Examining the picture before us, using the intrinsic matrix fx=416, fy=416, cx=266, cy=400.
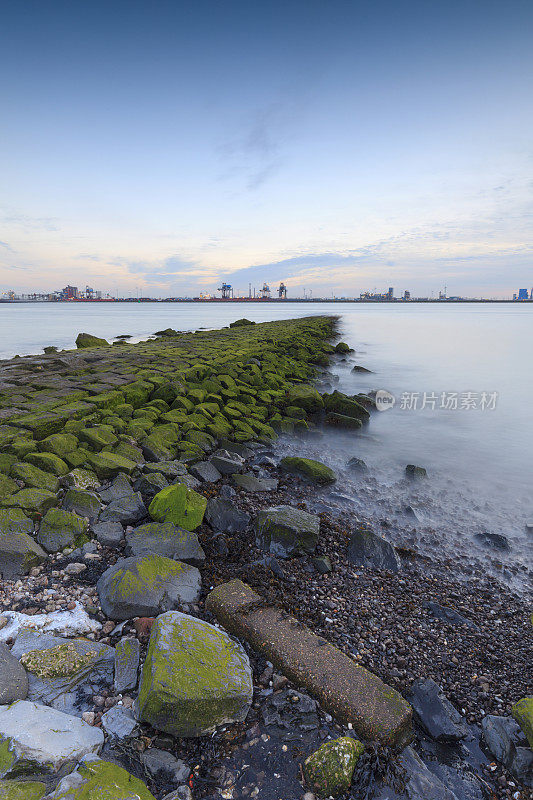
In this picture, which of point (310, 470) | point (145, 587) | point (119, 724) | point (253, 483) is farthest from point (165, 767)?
A: point (310, 470)

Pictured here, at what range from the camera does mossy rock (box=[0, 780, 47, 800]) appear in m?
1.44

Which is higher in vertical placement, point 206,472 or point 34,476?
point 34,476

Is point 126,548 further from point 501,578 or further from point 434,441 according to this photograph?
point 434,441

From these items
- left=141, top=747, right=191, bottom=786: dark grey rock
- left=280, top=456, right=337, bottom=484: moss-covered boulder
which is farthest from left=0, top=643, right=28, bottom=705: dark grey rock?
left=280, top=456, right=337, bottom=484: moss-covered boulder

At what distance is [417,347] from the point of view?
943 inches

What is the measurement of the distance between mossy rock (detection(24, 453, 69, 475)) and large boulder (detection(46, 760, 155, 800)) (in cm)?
264

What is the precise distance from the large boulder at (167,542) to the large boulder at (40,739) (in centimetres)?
122

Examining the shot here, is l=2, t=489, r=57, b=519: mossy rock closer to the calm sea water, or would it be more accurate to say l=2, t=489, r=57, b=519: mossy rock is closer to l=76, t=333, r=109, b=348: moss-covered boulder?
the calm sea water

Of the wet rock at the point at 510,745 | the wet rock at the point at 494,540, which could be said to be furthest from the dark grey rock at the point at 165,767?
the wet rock at the point at 494,540

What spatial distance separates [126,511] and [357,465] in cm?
357

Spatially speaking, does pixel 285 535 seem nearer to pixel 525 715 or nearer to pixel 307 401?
pixel 525 715

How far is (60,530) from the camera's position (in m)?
3.06

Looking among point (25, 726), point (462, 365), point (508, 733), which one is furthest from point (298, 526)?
point (462, 365)

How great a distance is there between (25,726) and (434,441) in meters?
7.49
